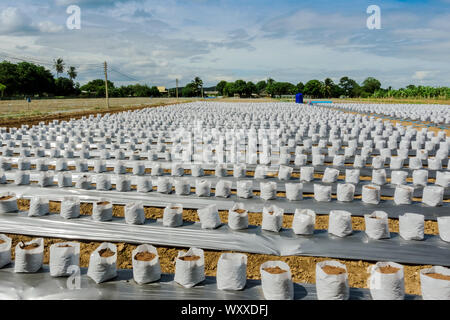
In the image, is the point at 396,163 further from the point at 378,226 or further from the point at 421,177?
the point at 378,226

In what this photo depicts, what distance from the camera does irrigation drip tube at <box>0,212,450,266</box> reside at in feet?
10.1

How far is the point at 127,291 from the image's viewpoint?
93.2 inches

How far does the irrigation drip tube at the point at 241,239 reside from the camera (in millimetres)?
3074

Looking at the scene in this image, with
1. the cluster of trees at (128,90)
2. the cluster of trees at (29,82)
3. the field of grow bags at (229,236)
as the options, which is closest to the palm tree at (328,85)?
the cluster of trees at (128,90)

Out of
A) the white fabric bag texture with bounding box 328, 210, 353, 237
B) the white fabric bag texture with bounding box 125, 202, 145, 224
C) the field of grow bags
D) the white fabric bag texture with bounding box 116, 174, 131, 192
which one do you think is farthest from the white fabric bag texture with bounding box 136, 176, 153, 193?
the white fabric bag texture with bounding box 328, 210, 353, 237

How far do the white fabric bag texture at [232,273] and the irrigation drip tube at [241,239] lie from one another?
0.96 metres

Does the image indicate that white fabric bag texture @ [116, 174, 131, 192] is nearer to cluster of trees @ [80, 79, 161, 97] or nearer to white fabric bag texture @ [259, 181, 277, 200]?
white fabric bag texture @ [259, 181, 277, 200]

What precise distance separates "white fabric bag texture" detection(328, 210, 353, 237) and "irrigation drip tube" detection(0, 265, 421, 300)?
3.10 feet

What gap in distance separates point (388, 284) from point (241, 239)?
5.10 feet

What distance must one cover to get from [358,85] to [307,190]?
5103 inches

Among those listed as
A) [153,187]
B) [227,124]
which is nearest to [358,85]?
[227,124]

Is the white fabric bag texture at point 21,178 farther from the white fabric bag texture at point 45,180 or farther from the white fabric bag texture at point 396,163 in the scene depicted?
the white fabric bag texture at point 396,163

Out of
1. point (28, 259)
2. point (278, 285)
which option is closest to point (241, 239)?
point (278, 285)

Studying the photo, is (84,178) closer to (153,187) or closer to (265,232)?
(153,187)
